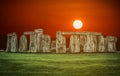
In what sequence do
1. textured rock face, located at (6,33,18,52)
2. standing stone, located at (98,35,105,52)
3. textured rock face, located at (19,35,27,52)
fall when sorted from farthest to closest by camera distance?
textured rock face, located at (6,33,18,52) → standing stone, located at (98,35,105,52) → textured rock face, located at (19,35,27,52)

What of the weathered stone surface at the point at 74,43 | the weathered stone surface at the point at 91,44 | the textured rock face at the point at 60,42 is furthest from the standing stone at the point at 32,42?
the weathered stone surface at the point at 91,44

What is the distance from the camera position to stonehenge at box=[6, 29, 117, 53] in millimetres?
24250

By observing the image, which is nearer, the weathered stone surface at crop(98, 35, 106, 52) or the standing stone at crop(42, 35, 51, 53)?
the standing stone at crop(42, 35, 51, 53)

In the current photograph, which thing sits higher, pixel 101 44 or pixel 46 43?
pixel 46 43

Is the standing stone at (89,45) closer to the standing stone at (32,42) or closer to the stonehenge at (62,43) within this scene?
the stonehenge at (62,43)

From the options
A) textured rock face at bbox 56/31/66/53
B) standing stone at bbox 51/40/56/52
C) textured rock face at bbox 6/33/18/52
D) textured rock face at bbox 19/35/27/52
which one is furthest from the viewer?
textured rock face at bbox 6/33/18/52

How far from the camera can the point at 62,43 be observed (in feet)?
80.1

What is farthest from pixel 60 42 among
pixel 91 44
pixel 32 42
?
pixel 91 44

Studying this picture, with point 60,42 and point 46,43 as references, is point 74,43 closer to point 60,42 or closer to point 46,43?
point 60,42

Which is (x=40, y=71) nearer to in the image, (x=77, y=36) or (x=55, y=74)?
(x=55, y=74)

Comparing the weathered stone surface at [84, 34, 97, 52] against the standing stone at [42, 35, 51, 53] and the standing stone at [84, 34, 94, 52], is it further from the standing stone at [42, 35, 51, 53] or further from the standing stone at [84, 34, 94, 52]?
the standing stone at [42, 35, 51, 53]

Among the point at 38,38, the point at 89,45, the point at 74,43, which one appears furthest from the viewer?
the point at 89,45

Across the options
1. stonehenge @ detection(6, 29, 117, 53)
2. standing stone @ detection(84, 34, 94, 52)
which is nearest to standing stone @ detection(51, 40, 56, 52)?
stonehenge @ detection(6, 29, 117, 53)

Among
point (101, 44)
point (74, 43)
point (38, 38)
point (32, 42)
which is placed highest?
point (38, 38)
